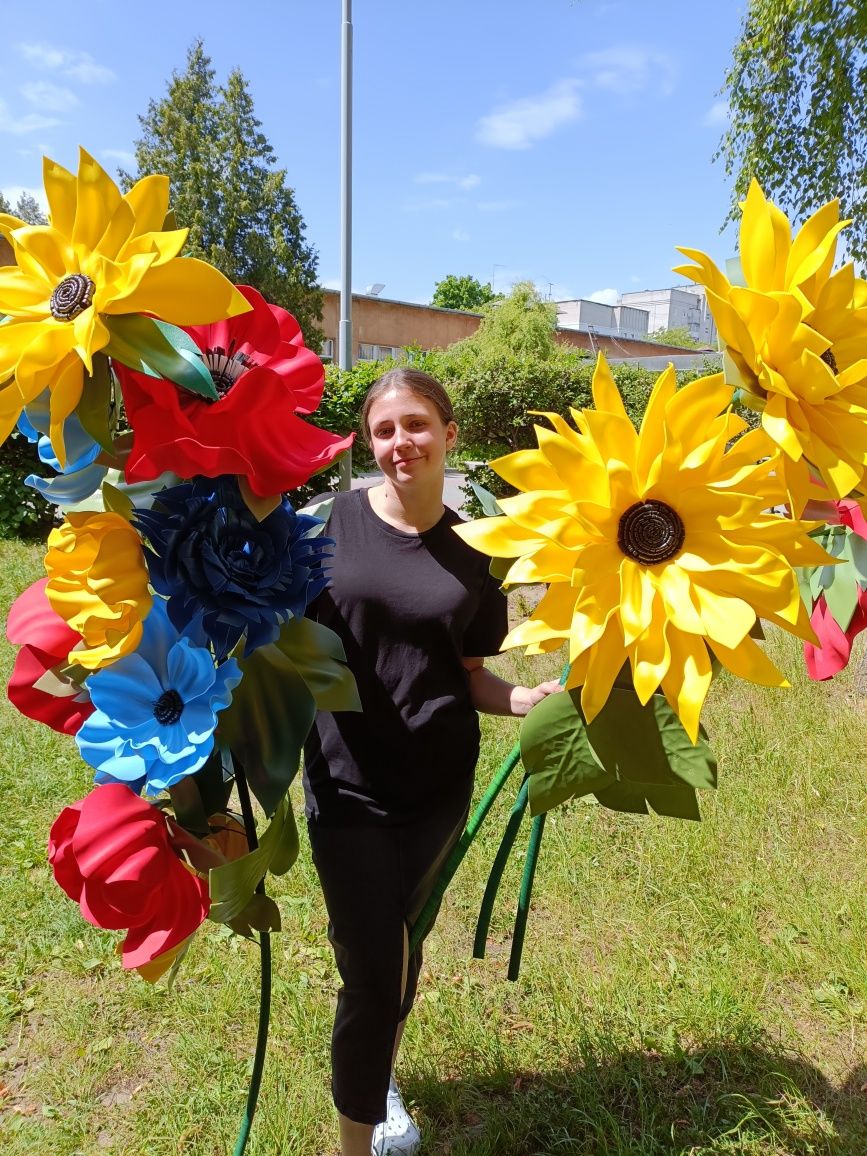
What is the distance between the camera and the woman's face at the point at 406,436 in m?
1.76

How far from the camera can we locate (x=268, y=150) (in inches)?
1020

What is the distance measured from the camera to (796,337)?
2.75 feet

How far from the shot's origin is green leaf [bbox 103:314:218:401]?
0.90 meters

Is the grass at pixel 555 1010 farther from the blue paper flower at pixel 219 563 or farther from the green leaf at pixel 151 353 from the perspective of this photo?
the green leaf at pixel 151 353

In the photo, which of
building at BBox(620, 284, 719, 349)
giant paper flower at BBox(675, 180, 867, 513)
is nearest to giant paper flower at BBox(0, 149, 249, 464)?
giant paper flower at BBox(675, 180, 867, 513)

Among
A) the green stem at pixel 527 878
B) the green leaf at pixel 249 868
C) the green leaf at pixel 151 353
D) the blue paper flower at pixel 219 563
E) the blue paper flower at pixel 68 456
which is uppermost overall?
the green leaf at pixel 151 353

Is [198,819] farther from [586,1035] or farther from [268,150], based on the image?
[268,150]

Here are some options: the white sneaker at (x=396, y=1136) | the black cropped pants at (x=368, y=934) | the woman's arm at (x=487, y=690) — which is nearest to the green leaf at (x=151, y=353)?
the woman's arm at (x=487, y=690)

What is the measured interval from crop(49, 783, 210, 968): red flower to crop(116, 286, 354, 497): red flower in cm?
45

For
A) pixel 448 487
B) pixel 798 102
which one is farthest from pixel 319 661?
pixel 448 487

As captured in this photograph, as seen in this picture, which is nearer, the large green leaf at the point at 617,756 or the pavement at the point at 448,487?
the large green leaf at the point at 617,756

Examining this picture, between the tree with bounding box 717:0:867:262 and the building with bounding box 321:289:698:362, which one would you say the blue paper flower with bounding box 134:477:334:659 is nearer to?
the tree with bounding box 717:0:867:262

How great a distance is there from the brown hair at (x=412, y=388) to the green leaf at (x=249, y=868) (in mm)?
931

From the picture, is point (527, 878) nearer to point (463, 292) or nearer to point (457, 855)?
point (457, 855)
